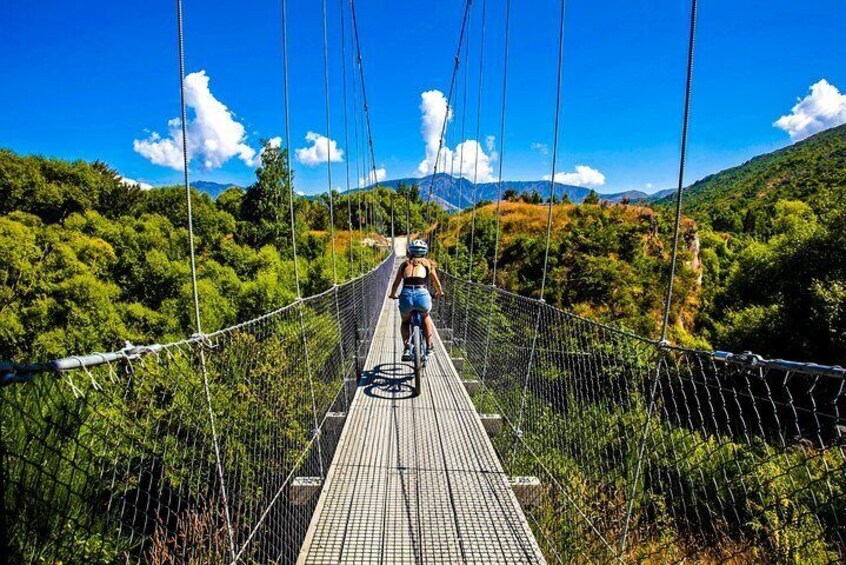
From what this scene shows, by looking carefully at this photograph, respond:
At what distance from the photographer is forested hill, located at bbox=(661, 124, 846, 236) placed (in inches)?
1262

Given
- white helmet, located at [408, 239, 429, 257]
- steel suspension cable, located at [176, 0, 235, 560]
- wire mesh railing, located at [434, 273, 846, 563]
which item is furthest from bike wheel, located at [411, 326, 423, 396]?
steel suspension cable, located at [176, 0, 235, 560]

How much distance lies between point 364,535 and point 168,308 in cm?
2082

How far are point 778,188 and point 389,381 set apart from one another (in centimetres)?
4747

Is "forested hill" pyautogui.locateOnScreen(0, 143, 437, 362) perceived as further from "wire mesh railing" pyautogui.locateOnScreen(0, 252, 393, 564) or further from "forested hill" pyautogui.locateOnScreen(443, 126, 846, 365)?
"wire mesh railing" pyautogui.locateOnScreen(0, 252, 393, 564)

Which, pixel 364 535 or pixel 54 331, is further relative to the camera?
pixel 54 331

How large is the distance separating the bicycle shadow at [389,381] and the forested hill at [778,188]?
1069 inches

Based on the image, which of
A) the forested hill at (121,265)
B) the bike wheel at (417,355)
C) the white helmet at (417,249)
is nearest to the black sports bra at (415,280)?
the white helmet at (417,249)

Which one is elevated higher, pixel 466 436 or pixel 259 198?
pixel 259 198

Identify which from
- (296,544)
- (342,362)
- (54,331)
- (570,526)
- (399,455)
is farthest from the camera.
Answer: (54,331)

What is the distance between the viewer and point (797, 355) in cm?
1291

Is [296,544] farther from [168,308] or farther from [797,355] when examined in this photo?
[168,308]

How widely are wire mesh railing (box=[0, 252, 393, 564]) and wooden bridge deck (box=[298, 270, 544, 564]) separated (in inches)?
5.2

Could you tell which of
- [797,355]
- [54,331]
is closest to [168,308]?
[54,331]

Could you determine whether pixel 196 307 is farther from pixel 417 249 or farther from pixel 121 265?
pixel 121 265
